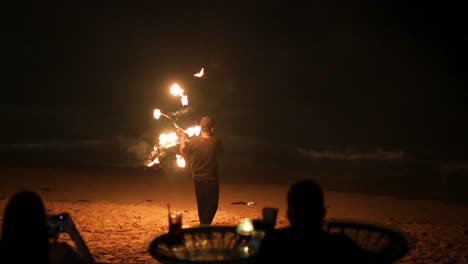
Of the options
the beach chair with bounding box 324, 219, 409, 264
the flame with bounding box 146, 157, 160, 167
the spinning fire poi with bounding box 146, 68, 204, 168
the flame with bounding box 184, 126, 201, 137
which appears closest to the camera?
the beach chair with bounding box 324, 219, 409, 264

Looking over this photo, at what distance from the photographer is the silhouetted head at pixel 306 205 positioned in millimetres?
2939

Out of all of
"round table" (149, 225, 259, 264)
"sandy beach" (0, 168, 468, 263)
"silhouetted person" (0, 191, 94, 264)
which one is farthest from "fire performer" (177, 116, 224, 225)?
"silhouetted person" (0, 191, 94, 264)

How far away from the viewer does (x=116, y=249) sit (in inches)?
300

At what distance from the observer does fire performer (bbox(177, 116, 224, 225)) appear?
7887 mm

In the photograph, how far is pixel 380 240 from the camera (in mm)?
4523

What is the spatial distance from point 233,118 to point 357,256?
4706cm

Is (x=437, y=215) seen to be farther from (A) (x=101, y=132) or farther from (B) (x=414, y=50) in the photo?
(B) (x=414, y=50)

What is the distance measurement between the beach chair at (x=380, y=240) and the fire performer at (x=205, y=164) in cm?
315

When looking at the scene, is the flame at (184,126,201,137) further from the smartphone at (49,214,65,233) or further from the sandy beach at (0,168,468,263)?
the smartphone at (49,214,65,233)

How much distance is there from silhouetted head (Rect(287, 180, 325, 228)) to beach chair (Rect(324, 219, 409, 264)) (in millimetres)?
1071

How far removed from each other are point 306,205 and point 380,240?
1.84 metres

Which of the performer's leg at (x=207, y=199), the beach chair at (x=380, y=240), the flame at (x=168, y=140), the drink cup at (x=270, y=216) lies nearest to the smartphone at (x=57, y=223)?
the drink cup at (x=270, y=216)

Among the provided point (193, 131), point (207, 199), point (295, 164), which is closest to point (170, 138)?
point (193, 131)

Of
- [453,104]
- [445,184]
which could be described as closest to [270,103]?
[453,104]
